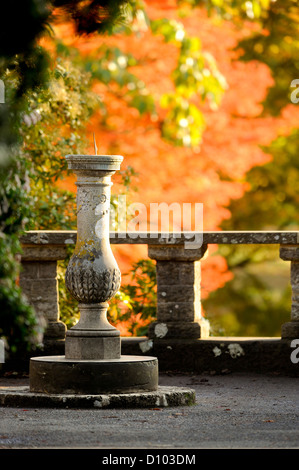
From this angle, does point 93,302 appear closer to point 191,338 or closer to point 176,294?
point 176,294

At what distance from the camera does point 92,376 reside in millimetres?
7000

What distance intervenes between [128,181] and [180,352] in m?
2.15

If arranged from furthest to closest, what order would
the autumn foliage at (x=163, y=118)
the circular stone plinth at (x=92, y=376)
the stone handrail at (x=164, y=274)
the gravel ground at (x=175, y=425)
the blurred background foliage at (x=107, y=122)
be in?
the autumn foliage at (x=163, y=118), the stone handrail at (x=164, y=274), the circular stone plinth at (x=92, y=376), the gravel ground at (x=175, y=425), the blurred background foliage at (x=107, y=122)

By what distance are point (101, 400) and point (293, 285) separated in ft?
7.48

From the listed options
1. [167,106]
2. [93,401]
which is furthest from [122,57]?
[93,401]

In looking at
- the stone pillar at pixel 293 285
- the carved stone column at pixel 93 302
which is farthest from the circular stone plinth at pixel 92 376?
the stone pillar at pixel 293 285

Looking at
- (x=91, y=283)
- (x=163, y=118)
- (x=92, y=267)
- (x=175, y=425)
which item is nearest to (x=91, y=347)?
(x=91, y=283)

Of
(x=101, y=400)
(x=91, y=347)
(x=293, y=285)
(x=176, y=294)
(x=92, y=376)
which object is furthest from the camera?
(x=176, y=294)

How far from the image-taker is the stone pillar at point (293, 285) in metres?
8.42

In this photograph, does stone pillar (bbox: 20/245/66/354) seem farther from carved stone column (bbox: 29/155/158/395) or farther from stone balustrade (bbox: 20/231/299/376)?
carved stone column (bbox: 29/155/158/395)

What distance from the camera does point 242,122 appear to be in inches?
558

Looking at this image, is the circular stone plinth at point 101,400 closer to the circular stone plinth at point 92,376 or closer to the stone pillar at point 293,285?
the circular stone plinth at point 92,376

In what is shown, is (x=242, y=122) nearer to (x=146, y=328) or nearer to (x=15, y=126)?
(x=146, y=328)
